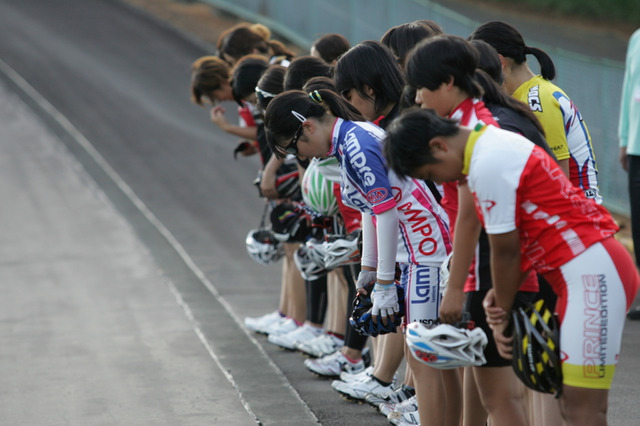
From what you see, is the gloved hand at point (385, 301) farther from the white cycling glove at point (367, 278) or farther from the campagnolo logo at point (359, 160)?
the campagnolo logo at point (359, 160)

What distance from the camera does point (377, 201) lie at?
4.38 metres

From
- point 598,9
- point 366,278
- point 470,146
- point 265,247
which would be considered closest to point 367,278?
point 366,278

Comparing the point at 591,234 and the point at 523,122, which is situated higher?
the point at 523,122

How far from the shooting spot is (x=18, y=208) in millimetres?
11781

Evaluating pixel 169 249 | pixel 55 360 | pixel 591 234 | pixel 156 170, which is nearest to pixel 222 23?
pixel 156 170

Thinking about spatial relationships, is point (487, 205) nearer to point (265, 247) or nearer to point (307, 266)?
point (307, 266)

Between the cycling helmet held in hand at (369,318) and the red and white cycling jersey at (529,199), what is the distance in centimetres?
109

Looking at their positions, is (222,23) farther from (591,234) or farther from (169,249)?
(591,234)

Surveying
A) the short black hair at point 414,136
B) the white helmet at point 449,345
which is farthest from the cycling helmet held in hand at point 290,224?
the short black hair at point 414,136

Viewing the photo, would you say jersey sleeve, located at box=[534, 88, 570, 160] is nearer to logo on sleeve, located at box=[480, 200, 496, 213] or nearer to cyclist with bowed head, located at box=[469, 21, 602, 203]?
cyclist with bowed head, located at box=[469, 21, 602, 203]

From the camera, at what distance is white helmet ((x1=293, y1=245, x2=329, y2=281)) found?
6.45 meters

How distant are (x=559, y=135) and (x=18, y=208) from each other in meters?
8.49

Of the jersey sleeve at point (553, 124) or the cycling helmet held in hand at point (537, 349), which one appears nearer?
the cycling helmet held in hand at point (537, 349)

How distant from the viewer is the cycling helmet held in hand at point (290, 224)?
702 centimetres
